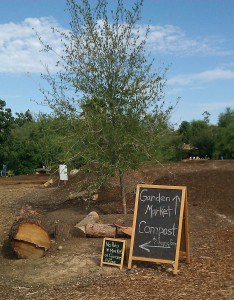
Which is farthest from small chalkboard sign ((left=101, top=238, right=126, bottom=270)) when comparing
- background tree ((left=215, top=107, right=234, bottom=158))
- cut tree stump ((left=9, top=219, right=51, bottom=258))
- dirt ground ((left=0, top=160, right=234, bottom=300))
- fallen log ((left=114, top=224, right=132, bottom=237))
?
background tree ((left=215, top=107, right=234, bottom=158))

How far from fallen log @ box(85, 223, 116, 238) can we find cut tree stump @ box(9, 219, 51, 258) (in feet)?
3.19

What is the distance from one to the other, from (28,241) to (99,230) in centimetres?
142

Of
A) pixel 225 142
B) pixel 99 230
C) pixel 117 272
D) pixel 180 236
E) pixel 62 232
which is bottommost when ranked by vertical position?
pixel 117 272

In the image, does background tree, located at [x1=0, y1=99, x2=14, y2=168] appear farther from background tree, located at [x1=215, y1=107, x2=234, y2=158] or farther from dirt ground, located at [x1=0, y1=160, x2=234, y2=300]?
dirt ground, located at [x1=0, y1=160, x2=234, y2=300]

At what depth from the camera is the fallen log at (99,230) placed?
26.6 ft

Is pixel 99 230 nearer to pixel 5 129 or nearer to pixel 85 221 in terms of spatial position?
pixel 85 221

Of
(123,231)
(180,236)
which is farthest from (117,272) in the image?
(123,231)

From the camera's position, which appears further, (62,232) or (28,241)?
(62,232)

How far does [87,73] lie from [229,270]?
216 inches

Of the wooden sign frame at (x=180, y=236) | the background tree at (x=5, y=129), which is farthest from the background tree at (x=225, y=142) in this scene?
the wooden sign frame at (x=180, y=236)

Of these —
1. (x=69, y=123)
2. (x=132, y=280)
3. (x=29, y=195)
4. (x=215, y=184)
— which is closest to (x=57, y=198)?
(x=29, y=195)

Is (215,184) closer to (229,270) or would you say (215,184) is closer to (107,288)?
(229,270)

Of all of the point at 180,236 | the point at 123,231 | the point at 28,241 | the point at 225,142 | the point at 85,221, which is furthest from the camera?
the point at 225,142

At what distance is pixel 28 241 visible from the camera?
7375 millimetres
